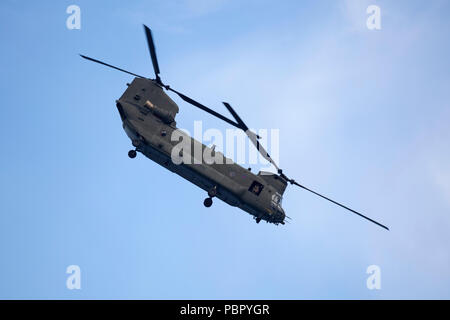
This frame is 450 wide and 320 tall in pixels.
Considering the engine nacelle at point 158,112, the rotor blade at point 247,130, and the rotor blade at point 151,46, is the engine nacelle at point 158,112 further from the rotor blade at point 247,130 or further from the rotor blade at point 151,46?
the rotor blade at point 247,130

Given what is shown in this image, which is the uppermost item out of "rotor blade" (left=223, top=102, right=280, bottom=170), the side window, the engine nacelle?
the engine nacelle

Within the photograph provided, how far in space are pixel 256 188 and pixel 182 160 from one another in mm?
6453

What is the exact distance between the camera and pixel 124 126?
41.8m

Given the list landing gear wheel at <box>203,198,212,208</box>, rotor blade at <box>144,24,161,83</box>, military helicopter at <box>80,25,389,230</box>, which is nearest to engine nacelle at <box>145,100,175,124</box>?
military helicopter at <box>80,25,389,230</box>

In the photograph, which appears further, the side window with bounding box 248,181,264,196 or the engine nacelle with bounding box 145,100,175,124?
the side window with bounding box 248,181,264,196

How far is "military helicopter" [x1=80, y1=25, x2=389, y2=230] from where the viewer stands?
41.1 metres

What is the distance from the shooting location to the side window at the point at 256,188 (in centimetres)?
4316

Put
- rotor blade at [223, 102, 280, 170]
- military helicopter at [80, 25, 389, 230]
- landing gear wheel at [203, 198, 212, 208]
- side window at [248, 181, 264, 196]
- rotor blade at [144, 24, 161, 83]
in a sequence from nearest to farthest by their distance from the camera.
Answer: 1. rotor blade at [223, 102, 280, 170]
2. rotor blade at [144, 24, 161, 83]
3. military helicopter at [80, 25, 389, 230]
4. landing gear wheel at [203, 198, 212, 208]
5. side window at [248, 181, 264, 196]

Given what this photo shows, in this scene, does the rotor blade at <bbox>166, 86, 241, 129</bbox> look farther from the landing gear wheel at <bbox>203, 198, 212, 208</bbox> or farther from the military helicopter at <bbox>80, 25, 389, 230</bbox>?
the landing gear wheel at <bbox>203, 198, 212, 208</bbox>

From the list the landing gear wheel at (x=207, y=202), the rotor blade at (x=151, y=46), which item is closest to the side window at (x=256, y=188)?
the landing gear wheel at (x=207, y=202)

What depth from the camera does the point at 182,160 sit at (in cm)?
4109

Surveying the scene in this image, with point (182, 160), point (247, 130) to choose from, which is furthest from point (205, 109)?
point (182, 160)
